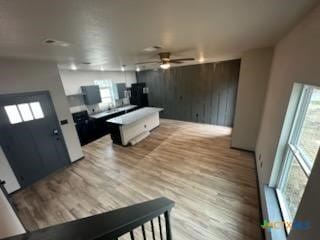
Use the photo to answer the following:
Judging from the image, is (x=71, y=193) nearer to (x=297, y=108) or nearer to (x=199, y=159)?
(x=199, y=159)

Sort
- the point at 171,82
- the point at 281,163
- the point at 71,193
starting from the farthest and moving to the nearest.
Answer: the point at 171,82, the point at 71,193, the point at 281,163

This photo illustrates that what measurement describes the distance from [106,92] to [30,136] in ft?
12.6

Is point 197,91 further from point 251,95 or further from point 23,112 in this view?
point 23,112

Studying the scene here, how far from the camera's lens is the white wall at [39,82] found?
264cm

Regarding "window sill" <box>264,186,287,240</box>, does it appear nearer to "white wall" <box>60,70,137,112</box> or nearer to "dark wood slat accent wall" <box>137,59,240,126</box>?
"dark wood slat accent wall" <box>137,59,240,126</box>

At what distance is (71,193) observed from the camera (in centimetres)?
273

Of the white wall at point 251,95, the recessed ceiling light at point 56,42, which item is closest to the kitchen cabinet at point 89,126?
the recessed ceiling light at point 56,42

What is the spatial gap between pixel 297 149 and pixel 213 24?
68.4 inches

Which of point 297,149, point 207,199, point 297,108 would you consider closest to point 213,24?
point 297,108

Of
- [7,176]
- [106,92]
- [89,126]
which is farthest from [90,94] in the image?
[7,176]

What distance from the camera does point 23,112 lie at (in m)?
2.93

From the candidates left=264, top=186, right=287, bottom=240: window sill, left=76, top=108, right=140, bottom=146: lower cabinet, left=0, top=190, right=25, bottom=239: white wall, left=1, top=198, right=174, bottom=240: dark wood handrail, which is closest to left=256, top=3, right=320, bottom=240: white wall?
left=264, top=186, right=287, bottom=240: window sill

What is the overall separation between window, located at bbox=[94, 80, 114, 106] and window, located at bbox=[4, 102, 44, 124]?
128 inches

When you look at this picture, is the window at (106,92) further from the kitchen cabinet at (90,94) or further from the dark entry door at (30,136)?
the dark entry door at (30,136)
